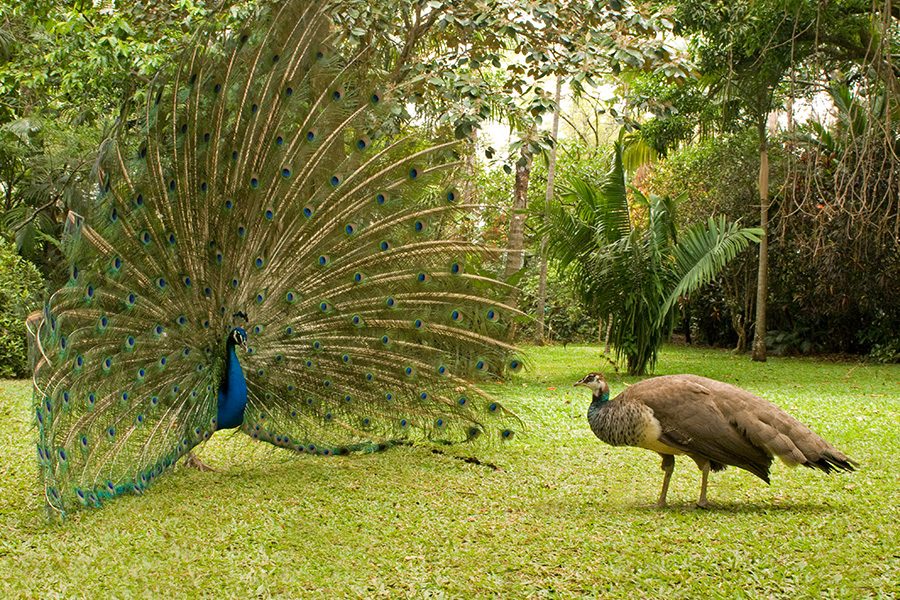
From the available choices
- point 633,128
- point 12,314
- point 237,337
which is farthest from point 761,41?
point 12,314

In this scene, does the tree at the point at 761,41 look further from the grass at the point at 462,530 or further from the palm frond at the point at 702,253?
the grass at the point at 462,530

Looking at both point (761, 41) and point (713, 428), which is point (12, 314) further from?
point (761, 41)

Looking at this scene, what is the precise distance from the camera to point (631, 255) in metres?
11.4

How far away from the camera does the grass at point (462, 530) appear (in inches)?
155

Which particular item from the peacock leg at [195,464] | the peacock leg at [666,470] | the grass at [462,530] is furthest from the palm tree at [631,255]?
the peacock leg at [195,464]

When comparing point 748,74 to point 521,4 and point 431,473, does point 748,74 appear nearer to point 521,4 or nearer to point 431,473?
point 521,4

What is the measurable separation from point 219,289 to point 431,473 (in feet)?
6.39

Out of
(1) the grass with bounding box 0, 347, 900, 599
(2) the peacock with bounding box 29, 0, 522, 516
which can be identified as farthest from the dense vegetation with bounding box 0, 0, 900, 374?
(1) the grass with bounding box 0, 347, 900, 599

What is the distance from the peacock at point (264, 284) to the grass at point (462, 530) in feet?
1.04

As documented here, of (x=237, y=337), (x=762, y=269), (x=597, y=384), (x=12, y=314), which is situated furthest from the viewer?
(x=762, y=269)

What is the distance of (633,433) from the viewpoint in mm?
4777

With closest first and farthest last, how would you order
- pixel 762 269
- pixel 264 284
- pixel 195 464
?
pixel 264 284
pixel 195 464
pixel 762 269

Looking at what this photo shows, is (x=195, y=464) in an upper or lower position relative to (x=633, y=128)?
lower

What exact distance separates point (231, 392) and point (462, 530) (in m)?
1.77
